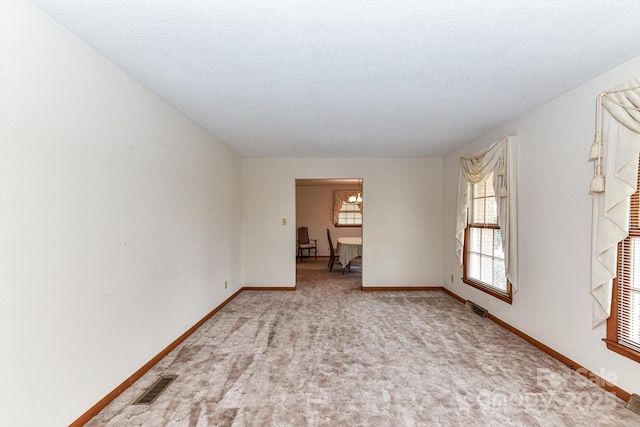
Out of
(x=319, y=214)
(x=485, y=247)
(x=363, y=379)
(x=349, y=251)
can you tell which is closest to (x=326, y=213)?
(x=319, y=214)

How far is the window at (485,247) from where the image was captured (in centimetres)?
357

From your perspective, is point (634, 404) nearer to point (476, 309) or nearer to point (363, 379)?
point (363, 379)

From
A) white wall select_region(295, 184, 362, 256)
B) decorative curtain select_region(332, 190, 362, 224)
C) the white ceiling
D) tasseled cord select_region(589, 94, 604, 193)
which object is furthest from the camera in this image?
white wall select_region(295, 184, 362, 256)

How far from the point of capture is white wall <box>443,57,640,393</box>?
2258mm

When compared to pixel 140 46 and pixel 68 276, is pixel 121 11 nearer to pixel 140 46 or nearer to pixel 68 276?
pixel 140 46

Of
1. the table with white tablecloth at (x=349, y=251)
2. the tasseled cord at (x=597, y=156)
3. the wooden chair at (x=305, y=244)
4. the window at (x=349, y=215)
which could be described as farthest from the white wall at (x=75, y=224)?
the window at (x=349, y=215)

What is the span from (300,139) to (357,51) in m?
2.20

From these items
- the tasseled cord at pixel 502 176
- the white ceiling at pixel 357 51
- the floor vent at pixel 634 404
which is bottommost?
the floor vent at pixel 634 404

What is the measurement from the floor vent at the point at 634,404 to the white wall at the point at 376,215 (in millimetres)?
3325

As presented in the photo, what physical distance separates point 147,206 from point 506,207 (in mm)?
3542

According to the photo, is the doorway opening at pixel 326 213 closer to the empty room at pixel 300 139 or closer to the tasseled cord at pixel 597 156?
the empty room at pixel 300 139

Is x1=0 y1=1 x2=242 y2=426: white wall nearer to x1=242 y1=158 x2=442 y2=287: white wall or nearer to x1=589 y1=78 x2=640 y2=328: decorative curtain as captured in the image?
x1=242 y1=158 x2=442 y2=287: white wall

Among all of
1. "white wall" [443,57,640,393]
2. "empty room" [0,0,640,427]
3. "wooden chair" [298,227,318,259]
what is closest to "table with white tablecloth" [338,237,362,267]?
"wooden chair" [298,227,318,259]

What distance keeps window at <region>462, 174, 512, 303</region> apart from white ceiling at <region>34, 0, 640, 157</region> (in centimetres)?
120
